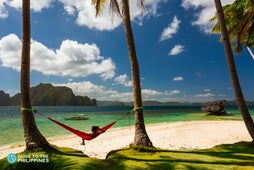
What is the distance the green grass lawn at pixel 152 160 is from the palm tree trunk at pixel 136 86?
35 cm

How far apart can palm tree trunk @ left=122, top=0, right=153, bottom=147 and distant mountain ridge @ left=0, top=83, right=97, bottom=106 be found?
174m

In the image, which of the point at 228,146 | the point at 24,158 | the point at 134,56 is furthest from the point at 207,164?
the point at 24,158

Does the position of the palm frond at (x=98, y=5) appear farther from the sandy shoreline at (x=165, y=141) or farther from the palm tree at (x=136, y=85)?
the sandy shoreline at (x=165, y=141)

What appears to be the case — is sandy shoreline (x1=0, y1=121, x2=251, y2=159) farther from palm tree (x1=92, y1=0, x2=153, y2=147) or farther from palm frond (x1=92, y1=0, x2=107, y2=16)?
palm frond (x1=92, y1=0, x2=107, y2=16)

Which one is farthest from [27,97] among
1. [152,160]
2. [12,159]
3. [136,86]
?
[152,160]

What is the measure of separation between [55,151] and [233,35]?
1497cm

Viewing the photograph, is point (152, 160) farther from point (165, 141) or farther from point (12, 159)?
point (165, 141)

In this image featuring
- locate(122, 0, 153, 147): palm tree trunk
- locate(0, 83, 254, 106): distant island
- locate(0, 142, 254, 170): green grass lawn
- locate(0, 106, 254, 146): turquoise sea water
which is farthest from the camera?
locate(0, 83, 254, 106): distant island

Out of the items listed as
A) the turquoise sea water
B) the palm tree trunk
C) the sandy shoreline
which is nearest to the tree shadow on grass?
the palm tree trunk

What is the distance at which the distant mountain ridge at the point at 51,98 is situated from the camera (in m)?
173

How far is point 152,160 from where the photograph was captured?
5070 millimetres

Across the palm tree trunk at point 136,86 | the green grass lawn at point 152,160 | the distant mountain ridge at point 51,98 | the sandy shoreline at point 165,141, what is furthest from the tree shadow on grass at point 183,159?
the distant mountain ridge at point 51,98

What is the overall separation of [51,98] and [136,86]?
602 feet

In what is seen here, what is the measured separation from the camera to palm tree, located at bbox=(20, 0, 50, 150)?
5.55m
